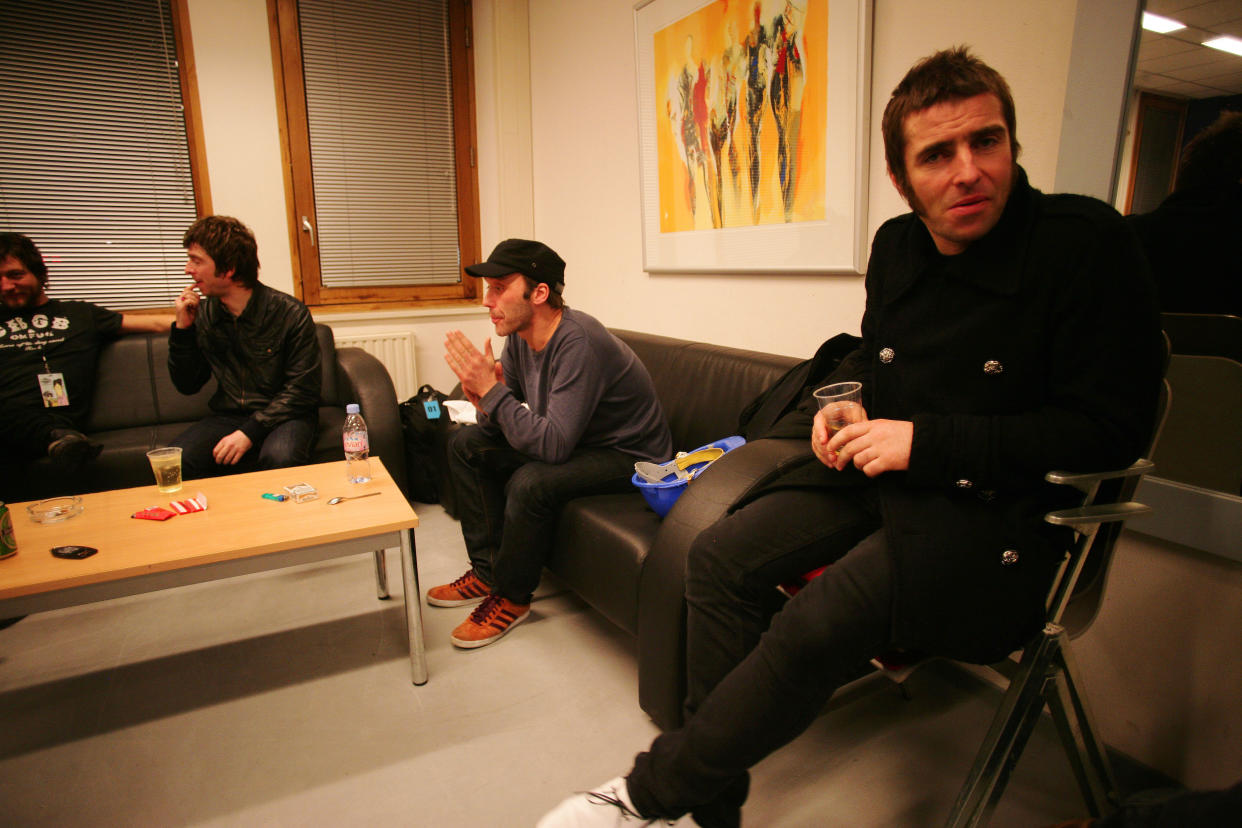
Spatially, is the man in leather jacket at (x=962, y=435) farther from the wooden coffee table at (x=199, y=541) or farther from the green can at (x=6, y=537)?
the green can at (x=6, y=537)

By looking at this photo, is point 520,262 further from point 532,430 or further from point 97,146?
point 97,146

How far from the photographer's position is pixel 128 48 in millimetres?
3424

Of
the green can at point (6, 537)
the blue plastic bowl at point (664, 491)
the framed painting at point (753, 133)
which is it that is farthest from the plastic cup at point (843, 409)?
the green can at point (6, 537)

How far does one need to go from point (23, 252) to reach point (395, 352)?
1.76m

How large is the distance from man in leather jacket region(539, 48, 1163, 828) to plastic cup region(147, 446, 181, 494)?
1570mm

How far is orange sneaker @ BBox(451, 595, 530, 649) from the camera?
2.08m

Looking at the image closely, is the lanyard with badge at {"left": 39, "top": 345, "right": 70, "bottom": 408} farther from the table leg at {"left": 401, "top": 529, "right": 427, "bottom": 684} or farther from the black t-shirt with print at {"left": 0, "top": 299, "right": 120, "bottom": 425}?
the table leg at {"left": 401, "top": 529, "right": 427, "bottom": 684}

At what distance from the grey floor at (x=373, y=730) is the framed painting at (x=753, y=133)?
55.6 inches

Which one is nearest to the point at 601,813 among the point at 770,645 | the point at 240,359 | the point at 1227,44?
the point at 770,645


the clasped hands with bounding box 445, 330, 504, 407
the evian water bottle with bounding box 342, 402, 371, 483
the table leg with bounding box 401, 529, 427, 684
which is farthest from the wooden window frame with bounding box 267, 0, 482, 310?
the table leg with bounding box 401, 529, 427, 684

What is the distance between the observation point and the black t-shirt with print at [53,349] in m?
2.69

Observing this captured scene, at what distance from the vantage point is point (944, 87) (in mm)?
1144

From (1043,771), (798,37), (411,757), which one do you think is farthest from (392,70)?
(1043,771)

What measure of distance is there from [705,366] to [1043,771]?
1505 millimetres
